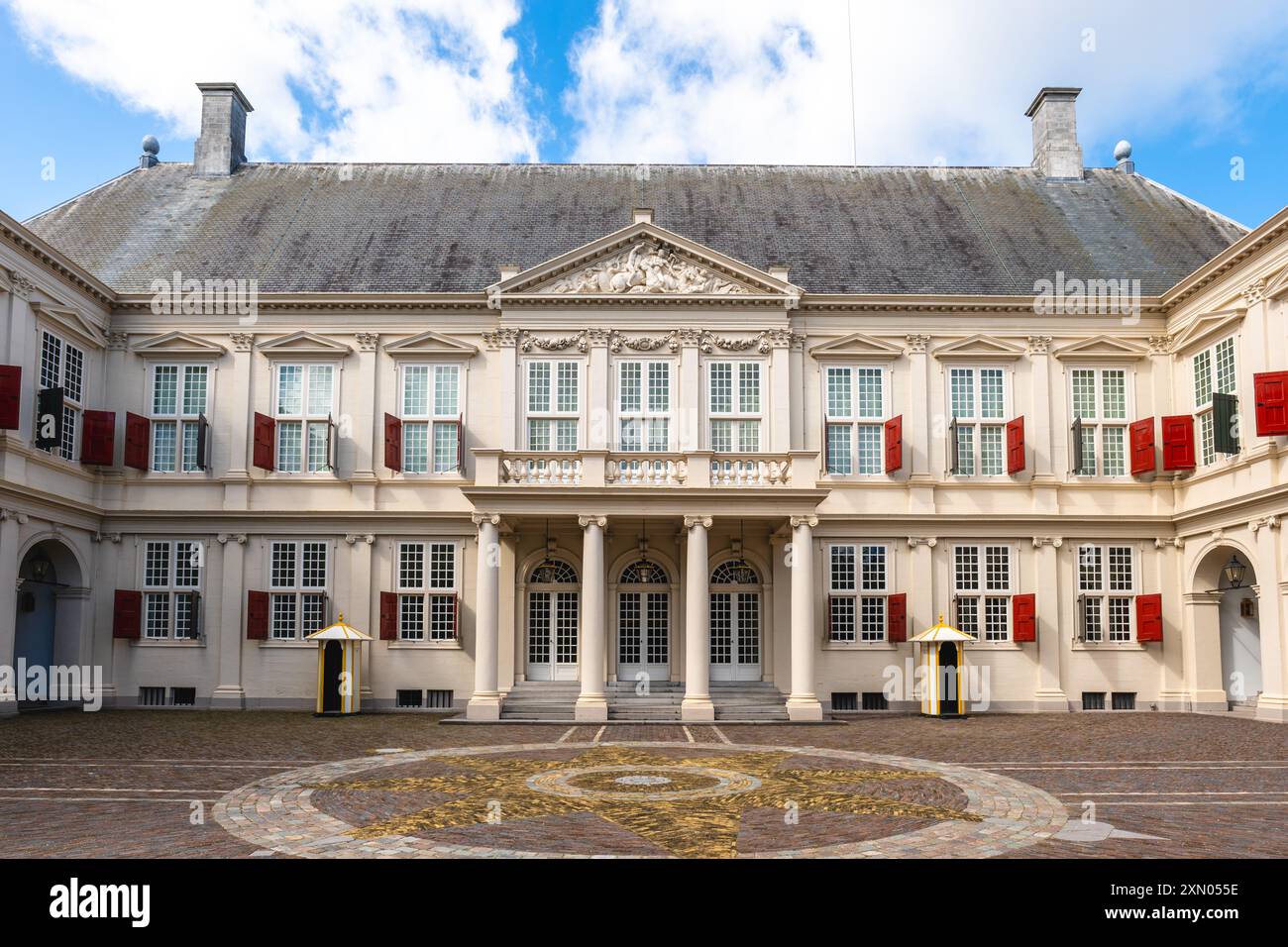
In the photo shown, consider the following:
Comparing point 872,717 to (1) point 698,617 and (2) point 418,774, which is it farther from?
(2) point 418,774

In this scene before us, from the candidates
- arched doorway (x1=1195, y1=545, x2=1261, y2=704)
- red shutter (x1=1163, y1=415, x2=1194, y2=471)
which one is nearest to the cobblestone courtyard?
arched doorway (x1=1195, y1=545, x2=1261, y2=704)

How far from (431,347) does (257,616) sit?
753 centimetres

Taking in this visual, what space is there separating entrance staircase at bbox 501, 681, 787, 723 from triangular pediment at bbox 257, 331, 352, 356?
921cm

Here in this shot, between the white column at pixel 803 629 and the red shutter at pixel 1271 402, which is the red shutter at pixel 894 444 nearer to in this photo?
the white column at pixel 803 629

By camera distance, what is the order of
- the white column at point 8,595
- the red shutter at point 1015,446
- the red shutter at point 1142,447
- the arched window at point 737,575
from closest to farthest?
the white column at point 8,595, the red shutter at point 1142,447, the red shutter at point 1015,446, the arched window at point 737,575

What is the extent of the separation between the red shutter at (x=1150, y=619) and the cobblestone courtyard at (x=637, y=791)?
179 inches

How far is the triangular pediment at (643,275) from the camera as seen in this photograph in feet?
82.8

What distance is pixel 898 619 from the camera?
24.7 metres

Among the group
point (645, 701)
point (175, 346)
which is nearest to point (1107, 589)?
point (645, 701)

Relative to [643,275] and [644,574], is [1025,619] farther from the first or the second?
[643,275]

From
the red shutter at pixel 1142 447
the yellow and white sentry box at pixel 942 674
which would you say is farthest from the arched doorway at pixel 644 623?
the red shutter at pixel 1142 447

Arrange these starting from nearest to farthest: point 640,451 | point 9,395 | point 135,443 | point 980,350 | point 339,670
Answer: point 9,395 < point 339,670 < point 640,451 < point 135,443 < point 980,350
